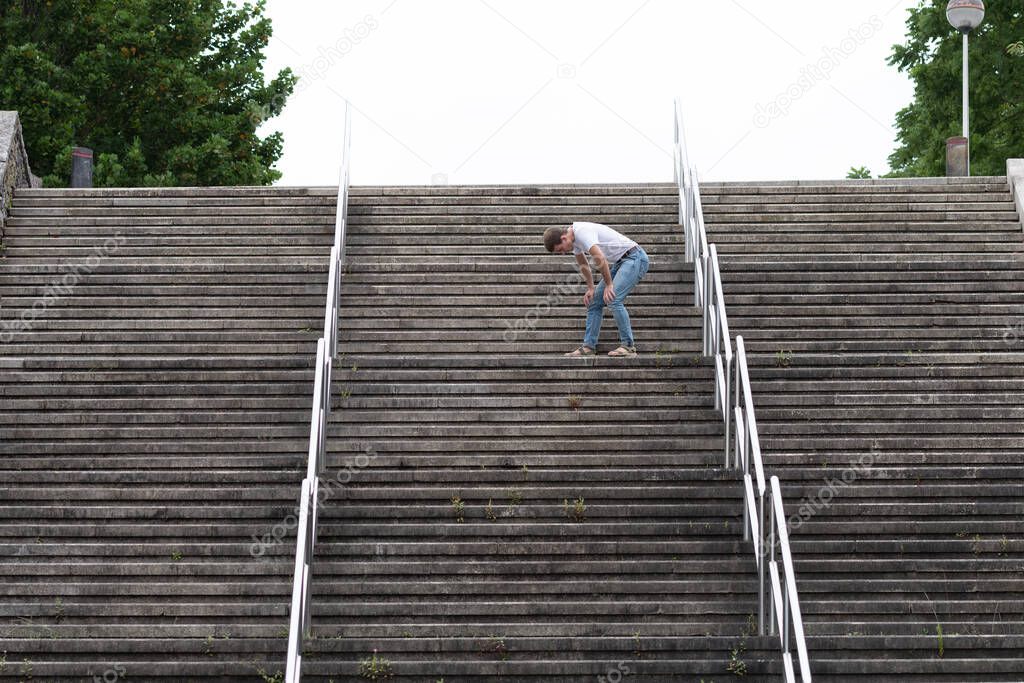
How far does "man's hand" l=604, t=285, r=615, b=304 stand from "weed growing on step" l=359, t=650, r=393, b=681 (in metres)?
3.83

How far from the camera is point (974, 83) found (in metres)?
24.7

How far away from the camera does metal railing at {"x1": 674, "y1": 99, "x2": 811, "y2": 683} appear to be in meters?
7.55

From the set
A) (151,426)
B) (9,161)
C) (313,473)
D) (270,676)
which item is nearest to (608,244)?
(313,473)

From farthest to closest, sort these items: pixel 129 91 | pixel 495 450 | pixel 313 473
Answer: pixel 129 91, pixel 495 450, pixel 313 473

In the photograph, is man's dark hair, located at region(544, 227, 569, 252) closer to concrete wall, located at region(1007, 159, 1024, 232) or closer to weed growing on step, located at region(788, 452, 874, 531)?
weed growing on step, located at region(788, 452, 874, 531)

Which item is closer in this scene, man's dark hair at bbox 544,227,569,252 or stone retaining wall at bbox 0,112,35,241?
man's dark hair at bbox 544,227,569,252

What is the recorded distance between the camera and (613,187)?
14273 millimetres

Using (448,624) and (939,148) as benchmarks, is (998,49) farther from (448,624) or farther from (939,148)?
(448,624)

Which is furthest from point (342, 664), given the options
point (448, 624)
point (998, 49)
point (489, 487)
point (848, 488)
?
point (998, 49)

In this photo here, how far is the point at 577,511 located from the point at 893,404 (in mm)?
2662

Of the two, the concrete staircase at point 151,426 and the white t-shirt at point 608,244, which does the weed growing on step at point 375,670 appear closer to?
the concrete staircase at point 151,426

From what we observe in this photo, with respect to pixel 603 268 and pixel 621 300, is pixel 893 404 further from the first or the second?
pixel 603 268

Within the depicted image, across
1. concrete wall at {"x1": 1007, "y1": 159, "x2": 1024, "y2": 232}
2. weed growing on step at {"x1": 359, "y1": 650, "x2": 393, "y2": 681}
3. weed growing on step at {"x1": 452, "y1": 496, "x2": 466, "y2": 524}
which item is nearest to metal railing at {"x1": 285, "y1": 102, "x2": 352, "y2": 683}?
weed growing on step at {"x1": 359, "y1": 650, "x2": 393, "y2": 681}

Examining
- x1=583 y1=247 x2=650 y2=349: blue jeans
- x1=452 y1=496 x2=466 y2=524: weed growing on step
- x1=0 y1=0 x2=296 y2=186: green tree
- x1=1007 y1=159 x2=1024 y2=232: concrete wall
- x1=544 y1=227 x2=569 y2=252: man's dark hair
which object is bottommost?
x1=452 y1=496 x2=466 y2=524: weed growing on step
